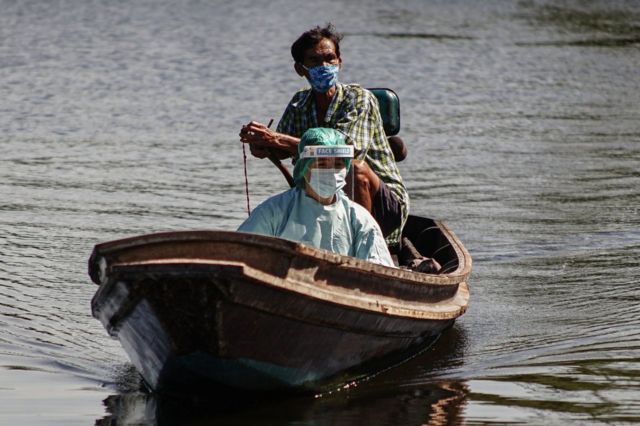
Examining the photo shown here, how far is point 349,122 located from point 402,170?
258 inches

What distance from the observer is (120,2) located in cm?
3064

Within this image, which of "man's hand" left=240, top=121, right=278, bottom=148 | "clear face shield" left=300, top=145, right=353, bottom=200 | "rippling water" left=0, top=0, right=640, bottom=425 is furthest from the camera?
"man's hand" left=240, top=121, right=278, bottom=148

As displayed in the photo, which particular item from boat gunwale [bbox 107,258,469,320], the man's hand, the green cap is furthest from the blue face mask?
boat gunwale [bbox 107,258,469,320]

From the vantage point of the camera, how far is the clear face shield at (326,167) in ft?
23.8

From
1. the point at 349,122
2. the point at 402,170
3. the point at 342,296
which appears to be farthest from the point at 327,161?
the point at 402,170

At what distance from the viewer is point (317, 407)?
23.6 ft

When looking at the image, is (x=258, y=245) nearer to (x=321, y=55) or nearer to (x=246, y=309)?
(x=246, y=309)

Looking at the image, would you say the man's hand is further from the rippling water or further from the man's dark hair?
the rippling water

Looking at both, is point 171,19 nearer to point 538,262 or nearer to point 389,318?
point 538,262

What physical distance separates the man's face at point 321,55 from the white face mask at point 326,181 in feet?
4.18

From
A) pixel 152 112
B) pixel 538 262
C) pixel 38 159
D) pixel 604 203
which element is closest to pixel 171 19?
pixel 152 112

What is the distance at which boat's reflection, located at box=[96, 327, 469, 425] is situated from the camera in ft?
22.9

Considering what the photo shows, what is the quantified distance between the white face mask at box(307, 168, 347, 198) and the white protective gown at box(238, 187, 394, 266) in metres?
0.09

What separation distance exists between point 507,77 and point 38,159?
379 inches
